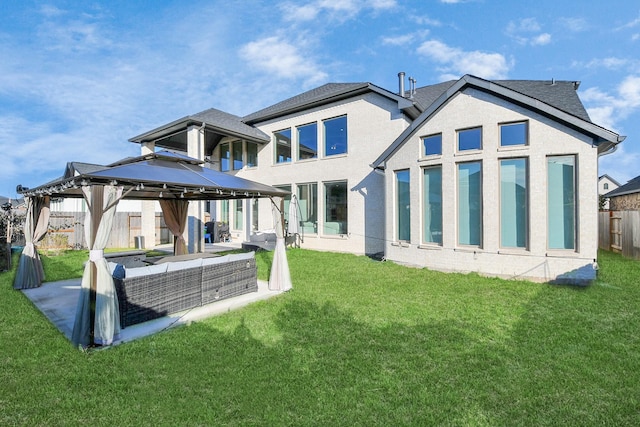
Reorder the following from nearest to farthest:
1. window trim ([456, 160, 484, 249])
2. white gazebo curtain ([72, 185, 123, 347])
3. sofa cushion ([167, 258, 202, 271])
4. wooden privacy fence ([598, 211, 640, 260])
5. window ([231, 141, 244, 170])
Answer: white gazebo curtain ([72, 185, 123, 347]) < sofa cushion ([167, 258, 202, 271]) < window trim ([456, 160, 484, 249]) < wooden privacy fence ([598, 211, 640, 260]) < window ([231, 141, 244, 170])

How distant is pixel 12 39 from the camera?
33.6ft

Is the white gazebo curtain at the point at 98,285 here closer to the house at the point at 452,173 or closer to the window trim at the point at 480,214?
the house at the point at 452,173

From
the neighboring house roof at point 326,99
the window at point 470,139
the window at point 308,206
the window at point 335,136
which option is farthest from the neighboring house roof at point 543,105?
the window at point 308,206

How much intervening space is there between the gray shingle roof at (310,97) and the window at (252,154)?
1271 mm

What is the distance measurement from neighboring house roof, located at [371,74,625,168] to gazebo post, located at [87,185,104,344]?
327 inches

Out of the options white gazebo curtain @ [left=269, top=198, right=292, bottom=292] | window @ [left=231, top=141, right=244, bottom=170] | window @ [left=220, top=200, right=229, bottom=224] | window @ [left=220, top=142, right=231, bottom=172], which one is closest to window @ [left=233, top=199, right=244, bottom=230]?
window @ [left=220, top=200, right=229, bottom=224]

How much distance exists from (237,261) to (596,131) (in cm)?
873

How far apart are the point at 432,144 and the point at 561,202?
3.65 meters

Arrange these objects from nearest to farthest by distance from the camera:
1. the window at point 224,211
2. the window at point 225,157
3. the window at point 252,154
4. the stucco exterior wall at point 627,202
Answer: the window at point 252,154 → the window at point 225,157 → the window at point 224,211 → the stucco exterior wall at point 627,202

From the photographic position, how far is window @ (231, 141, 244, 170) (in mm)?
17000

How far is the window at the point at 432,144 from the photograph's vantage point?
9.20 metres

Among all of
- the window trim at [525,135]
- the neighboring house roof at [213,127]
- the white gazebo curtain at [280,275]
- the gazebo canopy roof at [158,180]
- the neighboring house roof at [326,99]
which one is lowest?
the white gazebo curtain at [280,275]

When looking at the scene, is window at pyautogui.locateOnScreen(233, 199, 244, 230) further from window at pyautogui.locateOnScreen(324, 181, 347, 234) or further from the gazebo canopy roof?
the gazebo canopy roof

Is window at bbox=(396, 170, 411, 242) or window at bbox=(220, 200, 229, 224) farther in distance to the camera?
window at bbox=(220, 200, 229, 224)
